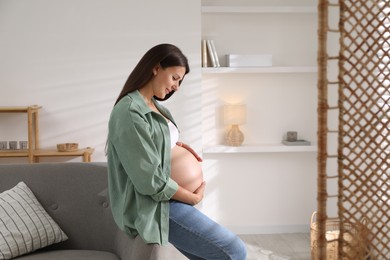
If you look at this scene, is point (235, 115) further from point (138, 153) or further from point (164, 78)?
point (138, 153)

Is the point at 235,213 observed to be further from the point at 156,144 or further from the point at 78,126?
the point at 156,144

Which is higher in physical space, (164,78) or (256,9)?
(256,9)

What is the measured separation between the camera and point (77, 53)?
4699 millimetres

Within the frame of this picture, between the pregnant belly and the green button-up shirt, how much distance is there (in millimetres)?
129

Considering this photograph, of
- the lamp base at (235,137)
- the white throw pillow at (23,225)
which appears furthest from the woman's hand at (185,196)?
the lamp base at (235,137)

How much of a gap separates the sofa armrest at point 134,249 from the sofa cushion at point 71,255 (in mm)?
64

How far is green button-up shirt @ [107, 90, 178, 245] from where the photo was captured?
2230 mm

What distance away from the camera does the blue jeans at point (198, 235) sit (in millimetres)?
2340

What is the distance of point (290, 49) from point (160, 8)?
1.18 m

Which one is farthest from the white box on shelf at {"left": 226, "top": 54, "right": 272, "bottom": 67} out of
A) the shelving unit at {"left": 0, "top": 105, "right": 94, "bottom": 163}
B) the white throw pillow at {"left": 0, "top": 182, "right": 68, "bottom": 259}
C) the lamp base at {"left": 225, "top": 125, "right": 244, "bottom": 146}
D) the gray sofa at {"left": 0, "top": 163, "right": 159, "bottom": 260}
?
the white throw pillow at {"left": 0, "top": 182, "right": 68, "bottom": 259}

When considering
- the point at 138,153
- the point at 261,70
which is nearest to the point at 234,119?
the point at 261,70

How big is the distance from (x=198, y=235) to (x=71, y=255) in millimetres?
652

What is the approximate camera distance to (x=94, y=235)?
9.20 ft

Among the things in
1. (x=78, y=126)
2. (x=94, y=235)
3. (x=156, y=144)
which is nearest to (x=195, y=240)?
(x=156, y=144)
